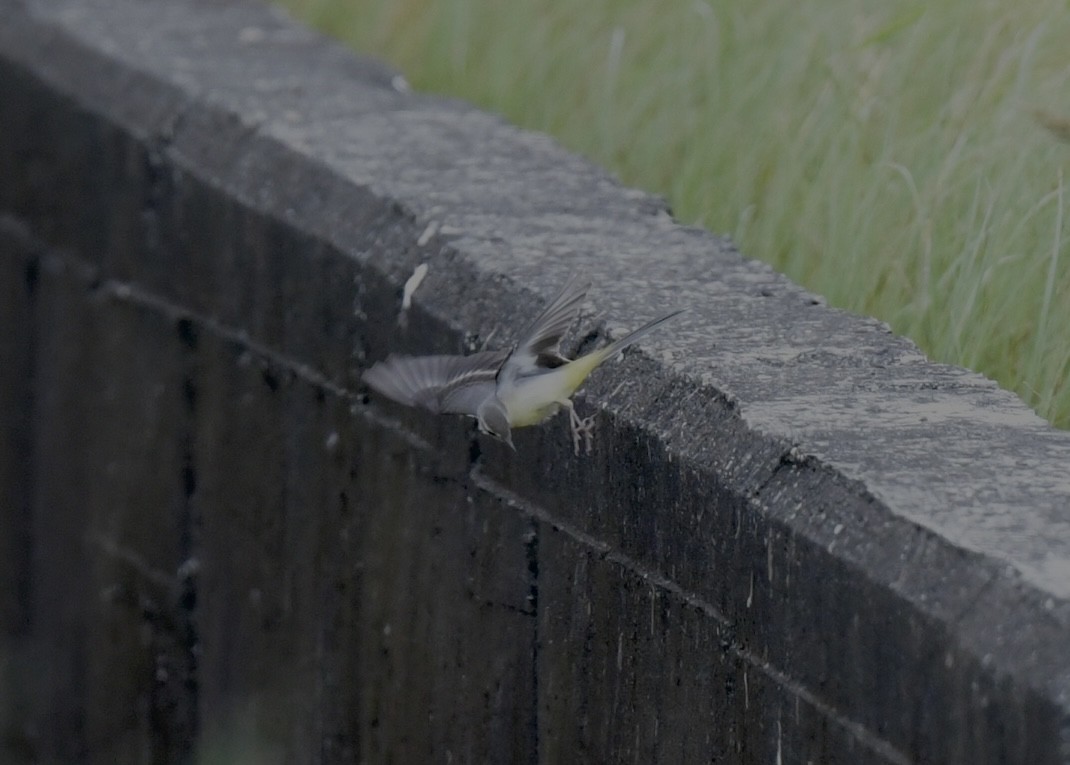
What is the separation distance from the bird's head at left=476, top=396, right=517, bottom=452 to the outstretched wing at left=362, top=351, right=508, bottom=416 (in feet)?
0.09

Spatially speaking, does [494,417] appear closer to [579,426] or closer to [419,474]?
[579,426]

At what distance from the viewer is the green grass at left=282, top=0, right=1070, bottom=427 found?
3189 millimetres

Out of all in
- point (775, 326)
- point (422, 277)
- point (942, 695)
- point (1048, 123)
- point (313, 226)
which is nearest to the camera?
point (942, 695)

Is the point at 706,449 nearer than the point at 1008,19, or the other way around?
the point at 706,449

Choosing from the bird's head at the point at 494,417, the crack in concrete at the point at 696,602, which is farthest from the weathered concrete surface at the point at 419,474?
the bird's head at the point at 494,417

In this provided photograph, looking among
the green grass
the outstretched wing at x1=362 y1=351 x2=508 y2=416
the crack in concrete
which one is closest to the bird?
the outstretched wing at x1=362 y1=351 x2=508 y2=416

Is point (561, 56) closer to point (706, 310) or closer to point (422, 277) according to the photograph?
point (422, 277)

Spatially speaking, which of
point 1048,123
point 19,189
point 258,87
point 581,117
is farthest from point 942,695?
point 19,189

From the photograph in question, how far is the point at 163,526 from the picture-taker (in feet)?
14.9

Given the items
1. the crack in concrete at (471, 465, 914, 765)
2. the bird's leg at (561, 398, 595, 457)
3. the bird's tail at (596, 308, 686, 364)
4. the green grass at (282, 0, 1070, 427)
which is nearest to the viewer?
the crack in concrete at (471, 465, 914, 765)

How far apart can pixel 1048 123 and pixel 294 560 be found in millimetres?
1848

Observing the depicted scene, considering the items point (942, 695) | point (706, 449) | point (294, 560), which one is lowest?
point (942, 695)

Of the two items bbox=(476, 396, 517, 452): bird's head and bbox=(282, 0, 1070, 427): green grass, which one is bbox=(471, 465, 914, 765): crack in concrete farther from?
bbox=(282, 0, 1070, 427): green grass

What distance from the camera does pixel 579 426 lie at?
→ 295cm
